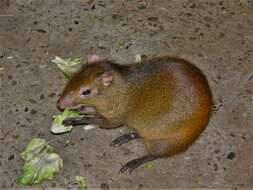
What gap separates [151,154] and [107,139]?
384 mm

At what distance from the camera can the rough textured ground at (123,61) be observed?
14.4 feet

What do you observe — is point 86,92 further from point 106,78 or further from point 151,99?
point 151,99

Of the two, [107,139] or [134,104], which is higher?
[134,104]

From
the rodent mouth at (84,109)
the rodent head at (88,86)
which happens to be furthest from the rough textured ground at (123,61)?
the rodent head at (88,86)

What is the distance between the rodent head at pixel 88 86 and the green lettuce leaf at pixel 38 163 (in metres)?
0.40

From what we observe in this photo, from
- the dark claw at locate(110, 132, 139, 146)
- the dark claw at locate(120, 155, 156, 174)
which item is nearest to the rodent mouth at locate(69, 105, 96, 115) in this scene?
the dark claw at locate(110, 132, 139, 146)

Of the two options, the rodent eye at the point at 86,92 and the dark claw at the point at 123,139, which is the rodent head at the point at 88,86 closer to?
the rodent eye at the point at 86,92

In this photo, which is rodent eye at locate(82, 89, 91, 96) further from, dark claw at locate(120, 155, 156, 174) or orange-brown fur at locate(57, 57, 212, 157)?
dark claw at locate(120, 155, 156, 174)

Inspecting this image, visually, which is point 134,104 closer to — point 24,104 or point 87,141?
point 87,141

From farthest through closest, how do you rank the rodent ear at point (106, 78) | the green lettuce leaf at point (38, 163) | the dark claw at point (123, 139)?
the dark claw at point (123, 139)
the green lettuce leaf at point (38, 163)
the rodent ear at point (106, 78)

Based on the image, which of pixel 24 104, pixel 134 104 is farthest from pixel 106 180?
pixel 24 104

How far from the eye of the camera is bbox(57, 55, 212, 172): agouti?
4.19m

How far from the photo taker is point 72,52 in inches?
201

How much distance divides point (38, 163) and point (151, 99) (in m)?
0.90
